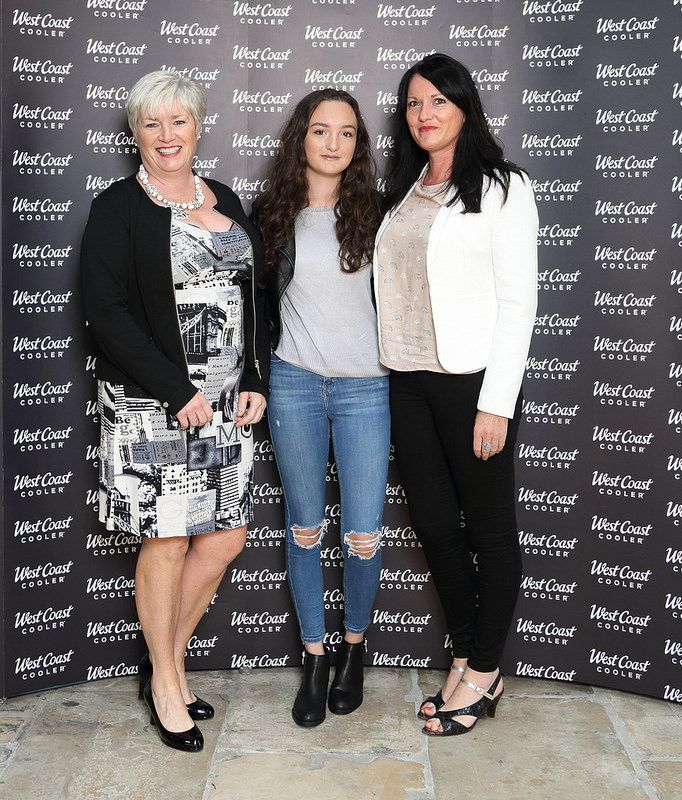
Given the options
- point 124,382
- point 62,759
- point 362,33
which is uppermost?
point 362,33

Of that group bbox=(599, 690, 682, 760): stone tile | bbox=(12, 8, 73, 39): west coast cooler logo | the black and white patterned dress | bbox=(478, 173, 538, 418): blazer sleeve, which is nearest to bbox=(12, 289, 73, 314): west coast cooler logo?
the black and white patterned dress

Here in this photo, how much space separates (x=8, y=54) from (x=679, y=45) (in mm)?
1966

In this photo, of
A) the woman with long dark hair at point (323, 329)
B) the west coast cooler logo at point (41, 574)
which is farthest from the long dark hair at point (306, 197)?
the west coast cooler logo at point (41, 574)

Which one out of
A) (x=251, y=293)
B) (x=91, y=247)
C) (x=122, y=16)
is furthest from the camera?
(x=122, y=16)

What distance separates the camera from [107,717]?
272 cm

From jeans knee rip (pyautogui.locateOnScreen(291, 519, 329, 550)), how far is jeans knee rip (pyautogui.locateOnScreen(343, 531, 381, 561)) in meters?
0.08

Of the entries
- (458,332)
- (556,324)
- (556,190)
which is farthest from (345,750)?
(556,190)

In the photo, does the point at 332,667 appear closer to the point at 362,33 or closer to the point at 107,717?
the point at 107,717

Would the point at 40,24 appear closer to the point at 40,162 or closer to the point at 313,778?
the point at 40,162

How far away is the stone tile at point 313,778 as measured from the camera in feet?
7.60

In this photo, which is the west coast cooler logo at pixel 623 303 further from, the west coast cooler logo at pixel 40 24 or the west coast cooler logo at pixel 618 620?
the west coast cooler logo at pixel 40 24

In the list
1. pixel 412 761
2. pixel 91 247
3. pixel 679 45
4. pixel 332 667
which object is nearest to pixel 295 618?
pixel 332 667

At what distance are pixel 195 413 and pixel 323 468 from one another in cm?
49

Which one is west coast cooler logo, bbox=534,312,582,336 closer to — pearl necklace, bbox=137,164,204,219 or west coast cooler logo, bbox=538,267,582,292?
west coast cooler logo, bbox=538,267,582,292
